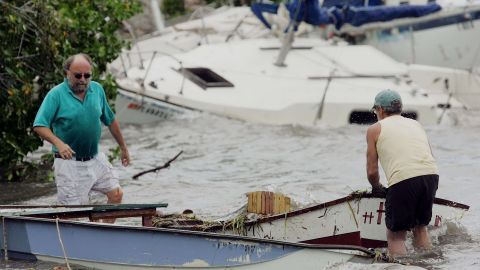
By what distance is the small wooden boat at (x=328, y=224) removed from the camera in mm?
9289

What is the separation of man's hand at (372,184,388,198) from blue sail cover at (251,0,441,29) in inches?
601

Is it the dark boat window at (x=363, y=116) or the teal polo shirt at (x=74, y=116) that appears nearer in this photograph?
the teal polo shirt at (x=74, y=116)

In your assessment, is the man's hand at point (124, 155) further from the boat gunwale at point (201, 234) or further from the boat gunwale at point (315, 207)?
the boat gunwale at point (201, 234)

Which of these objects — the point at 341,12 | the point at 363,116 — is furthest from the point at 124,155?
the point at 341,12

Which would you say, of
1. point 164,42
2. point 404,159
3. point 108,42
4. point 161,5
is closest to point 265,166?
point 108,42

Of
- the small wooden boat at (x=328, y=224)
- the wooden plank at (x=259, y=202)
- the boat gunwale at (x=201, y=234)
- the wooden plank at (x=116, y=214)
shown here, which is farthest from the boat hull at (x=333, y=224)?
the boat gunwale at (x=201, y=234)

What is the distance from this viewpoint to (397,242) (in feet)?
29.9

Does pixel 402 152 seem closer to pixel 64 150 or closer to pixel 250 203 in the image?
pixel 250 203

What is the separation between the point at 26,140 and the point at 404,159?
689 centimetres

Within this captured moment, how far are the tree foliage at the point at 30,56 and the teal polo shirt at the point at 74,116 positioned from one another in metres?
3.91

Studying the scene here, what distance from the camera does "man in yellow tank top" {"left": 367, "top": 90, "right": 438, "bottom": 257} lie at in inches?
349

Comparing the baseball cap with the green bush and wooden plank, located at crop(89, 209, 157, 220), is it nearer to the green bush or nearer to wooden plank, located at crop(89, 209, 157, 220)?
wooden plank, located at crop(89, 209, 157, 220)

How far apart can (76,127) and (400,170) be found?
10.2 feet

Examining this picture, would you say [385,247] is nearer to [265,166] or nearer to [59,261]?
Answer: [59,261]
